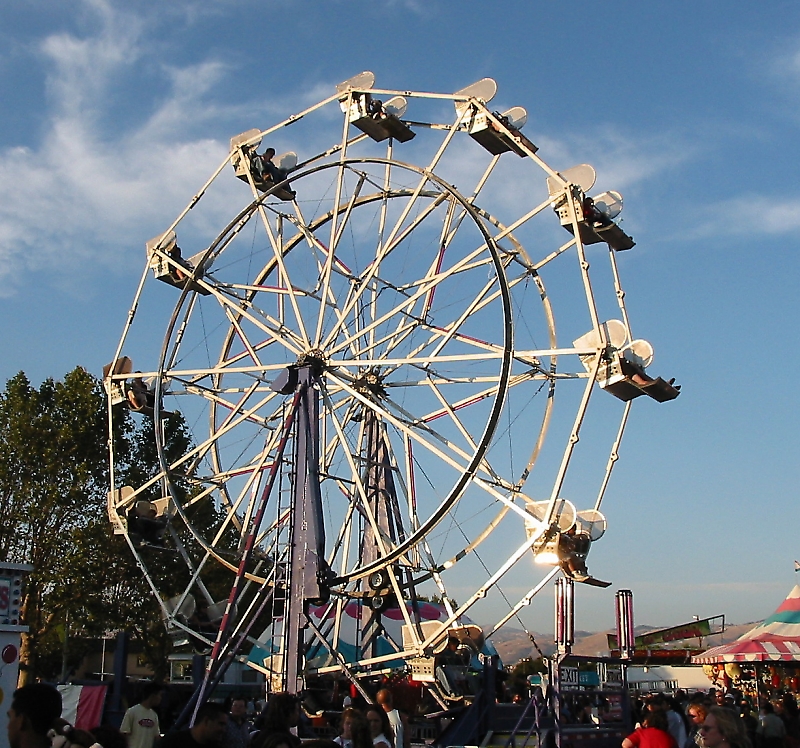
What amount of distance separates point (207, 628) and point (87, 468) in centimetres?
1664

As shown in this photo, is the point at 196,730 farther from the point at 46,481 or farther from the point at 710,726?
the point at 46,481

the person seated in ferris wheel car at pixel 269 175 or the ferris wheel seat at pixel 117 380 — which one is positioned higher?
the person seated in ferris wheel car at pixel 269 175

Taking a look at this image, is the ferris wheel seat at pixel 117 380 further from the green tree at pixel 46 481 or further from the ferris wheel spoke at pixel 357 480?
the green tree at pixel 46 481

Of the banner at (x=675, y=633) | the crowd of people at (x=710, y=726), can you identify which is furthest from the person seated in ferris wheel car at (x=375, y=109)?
the banner at (x=675, y=633)

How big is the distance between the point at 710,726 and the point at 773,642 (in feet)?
82.4

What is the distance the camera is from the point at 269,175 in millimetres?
19750

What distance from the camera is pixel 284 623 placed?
15547 mm

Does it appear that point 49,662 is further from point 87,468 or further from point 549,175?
point 549,175

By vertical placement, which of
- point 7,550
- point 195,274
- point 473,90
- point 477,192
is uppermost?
point 473,90

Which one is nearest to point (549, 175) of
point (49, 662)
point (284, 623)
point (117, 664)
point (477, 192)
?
point (477, 192)

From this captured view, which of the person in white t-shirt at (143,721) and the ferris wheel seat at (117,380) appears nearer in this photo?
the person in white t-shirt at (143,721)

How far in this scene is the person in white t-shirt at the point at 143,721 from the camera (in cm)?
923

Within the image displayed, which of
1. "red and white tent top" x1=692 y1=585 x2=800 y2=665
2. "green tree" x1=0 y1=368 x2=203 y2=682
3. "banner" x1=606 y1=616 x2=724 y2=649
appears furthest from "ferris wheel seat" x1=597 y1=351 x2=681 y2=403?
"banner" x1=606 y1=616 x2=724 y2=649

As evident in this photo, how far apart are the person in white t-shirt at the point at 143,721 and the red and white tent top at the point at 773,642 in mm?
22284
